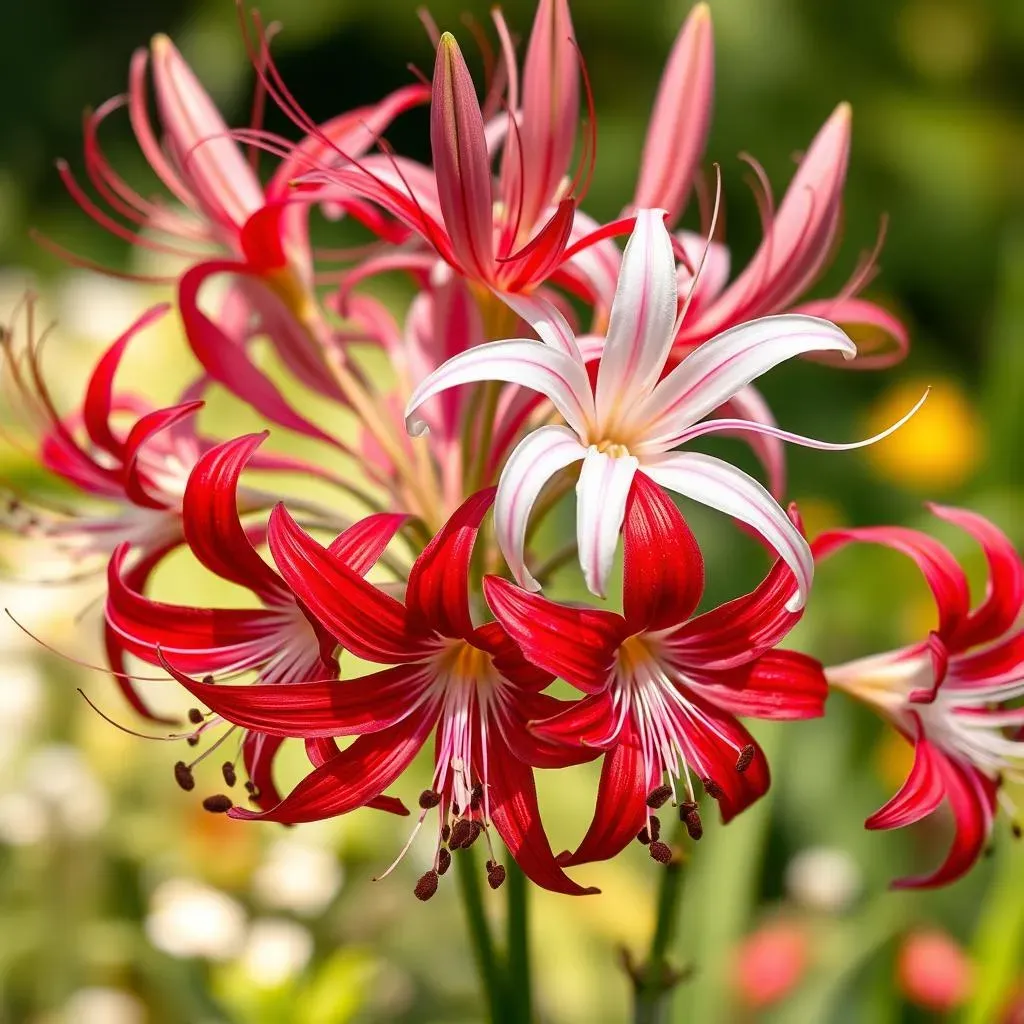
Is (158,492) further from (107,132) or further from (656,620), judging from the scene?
(107,132)

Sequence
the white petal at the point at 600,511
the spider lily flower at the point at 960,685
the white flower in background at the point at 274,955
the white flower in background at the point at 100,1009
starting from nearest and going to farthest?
the white petal at the point at 600,511, the spider lily flower at the point at 960,685, the white flower in background at the point at 274,955, the white flower in background at the point at 100,1009

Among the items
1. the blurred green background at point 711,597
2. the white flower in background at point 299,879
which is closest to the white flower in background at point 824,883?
the blurred green background at point 711,597

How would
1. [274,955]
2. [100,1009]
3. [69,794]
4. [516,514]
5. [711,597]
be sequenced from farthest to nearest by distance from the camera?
[711,597] < [69,794] < [100,1009] < [274,955] < [516,514]

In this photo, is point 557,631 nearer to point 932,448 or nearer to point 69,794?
point 69,794

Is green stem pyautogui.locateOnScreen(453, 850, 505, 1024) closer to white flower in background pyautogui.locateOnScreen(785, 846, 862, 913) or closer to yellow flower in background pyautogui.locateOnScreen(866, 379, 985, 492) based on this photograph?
white flower in background pyautogui.locateOnScreen(785, 846, 862, 913)

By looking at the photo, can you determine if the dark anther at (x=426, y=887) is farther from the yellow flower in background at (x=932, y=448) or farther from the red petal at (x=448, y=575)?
the yellow flower in background at (x=932, y=448)

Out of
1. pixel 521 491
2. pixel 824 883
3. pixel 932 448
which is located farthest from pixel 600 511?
pixel 932 448

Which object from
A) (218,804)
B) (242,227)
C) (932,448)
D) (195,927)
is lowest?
(195,927)

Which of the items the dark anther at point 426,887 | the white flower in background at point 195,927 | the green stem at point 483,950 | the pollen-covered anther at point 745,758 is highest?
the pollen-covered anther at point 745,758

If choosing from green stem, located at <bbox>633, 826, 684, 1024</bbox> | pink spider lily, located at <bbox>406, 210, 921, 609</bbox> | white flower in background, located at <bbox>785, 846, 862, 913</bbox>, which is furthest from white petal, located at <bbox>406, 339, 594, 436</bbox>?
white flower in background, located at <bbox>785, 846, 862, 913</bbox>
